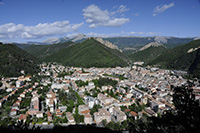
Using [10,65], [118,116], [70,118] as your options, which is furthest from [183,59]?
[10,65]

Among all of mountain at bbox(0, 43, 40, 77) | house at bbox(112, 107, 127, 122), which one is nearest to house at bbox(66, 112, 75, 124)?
house at bbox(112, 107, 127, 122)

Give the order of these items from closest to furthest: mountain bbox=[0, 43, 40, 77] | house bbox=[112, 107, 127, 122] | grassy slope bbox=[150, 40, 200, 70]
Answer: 1. house bbox=[112, 107, 127, 122]
2. mountain bbox=[0, 43, 40, 77]
3. grassy slope bbox=[150, 40, 200, 70]

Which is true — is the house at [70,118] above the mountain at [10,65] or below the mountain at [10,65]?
below

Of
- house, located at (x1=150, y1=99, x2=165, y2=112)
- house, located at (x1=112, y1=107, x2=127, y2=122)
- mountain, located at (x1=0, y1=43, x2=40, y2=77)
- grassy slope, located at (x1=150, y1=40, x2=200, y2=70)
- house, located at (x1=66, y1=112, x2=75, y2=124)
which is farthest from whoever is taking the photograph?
grassy slope, located at (x1=150, y1=40, x2=200, y2=70)

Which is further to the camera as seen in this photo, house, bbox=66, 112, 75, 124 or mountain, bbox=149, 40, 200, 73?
mountain, bbox=149, 40, 200, 73

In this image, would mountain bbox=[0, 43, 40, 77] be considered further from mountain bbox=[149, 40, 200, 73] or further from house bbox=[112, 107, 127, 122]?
mountain bbox=[149, 40, 200, 73]

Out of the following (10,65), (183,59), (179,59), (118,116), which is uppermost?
(10,65)

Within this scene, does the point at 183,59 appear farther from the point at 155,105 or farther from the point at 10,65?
the point at 10,65

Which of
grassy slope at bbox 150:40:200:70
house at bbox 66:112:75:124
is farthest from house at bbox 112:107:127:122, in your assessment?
grassy slope at bbox 150:40:200:70

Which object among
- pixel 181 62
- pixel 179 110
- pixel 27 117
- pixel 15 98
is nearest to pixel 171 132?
pixel 179 110

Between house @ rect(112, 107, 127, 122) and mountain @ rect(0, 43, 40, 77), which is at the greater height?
mountain @ rect(0, 43, 40, 77)

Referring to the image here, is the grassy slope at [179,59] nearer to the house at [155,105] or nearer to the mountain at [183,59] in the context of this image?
the mountain at [183,59]

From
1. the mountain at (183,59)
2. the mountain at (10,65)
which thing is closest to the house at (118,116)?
the mountain at (10,65)
